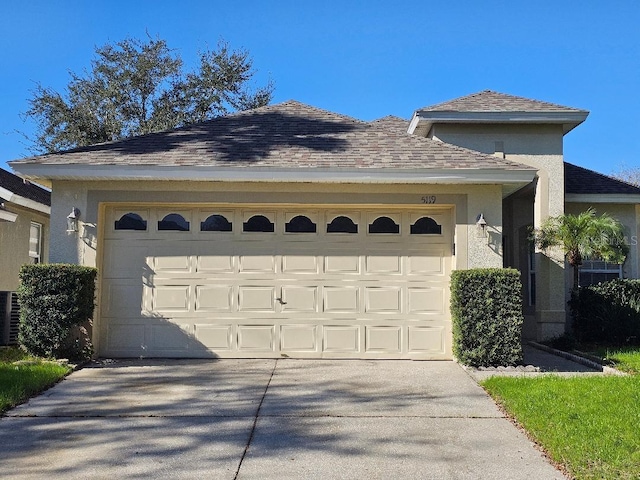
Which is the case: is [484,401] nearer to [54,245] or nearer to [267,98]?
[54,245]

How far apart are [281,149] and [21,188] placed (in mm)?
8260

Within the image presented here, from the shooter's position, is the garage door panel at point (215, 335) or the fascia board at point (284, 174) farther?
the garage door panel at point (215, 335)

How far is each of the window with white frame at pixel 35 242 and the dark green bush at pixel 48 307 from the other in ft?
23.4

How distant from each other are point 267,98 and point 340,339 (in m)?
19.7

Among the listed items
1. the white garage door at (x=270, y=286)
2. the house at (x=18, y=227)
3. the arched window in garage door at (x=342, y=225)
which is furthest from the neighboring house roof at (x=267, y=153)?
the house at (x=18, y=227)

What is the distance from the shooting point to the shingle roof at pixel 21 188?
14.1 metres

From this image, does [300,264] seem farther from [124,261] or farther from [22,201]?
[22,201]

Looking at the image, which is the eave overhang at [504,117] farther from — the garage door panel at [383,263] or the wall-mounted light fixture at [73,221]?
the wall-mounted light fixture at [73,221]

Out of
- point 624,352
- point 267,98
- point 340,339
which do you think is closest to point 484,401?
point 340,339

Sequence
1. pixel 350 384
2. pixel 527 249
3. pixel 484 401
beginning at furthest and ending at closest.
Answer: pixel 527 249, pixel 350 384, pixel 484 401

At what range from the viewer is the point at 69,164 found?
930cm

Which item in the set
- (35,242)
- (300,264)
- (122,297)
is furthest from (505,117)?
(35,242)

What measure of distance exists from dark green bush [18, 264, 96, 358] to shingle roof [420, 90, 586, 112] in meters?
7.57

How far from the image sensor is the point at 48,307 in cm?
870
